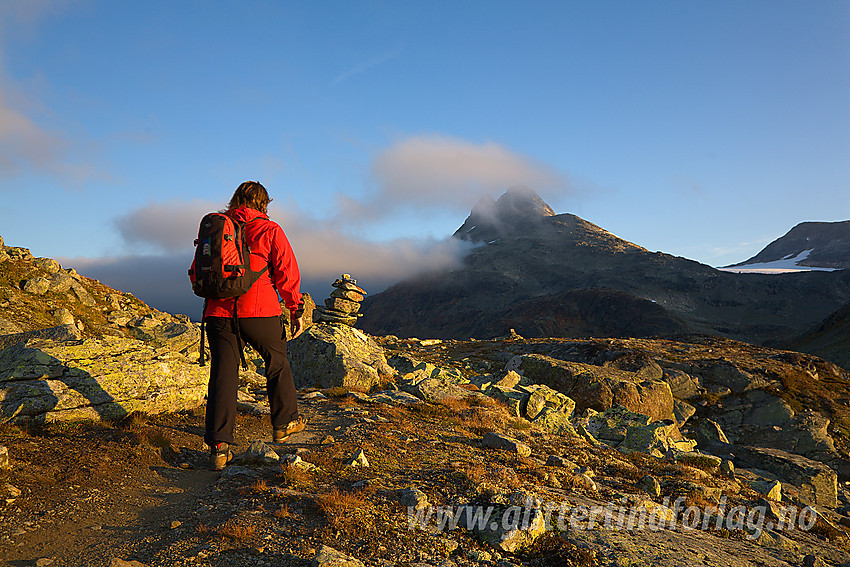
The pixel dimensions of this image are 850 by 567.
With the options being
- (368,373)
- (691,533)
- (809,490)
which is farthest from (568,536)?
(809,490)

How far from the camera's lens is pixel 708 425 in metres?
21.7

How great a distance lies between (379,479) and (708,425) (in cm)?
2108

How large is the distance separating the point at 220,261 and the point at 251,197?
4.47ft

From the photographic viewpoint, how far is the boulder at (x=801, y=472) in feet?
51.7

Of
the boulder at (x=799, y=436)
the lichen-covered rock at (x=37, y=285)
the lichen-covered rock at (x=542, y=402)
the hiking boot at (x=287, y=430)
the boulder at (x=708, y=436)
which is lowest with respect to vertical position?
the boulder at (x=799, y=436)

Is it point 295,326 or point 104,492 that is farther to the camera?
point 295,326

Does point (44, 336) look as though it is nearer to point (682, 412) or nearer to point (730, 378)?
point (682, 412)

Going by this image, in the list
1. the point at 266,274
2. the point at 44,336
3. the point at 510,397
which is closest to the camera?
the point at 266,274

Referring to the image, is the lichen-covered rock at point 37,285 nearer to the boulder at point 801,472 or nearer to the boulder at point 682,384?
the boulder at point 801,472

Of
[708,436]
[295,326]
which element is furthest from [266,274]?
[708,436]

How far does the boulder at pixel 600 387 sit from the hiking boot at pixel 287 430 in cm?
1440

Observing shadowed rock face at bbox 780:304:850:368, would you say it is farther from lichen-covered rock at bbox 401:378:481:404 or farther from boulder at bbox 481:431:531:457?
boulder at bbox 481:431:531:457

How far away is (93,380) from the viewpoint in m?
8.41

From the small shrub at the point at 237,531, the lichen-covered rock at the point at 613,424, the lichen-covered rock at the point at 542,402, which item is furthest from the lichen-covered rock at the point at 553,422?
the small shrub at the point at 237,531
